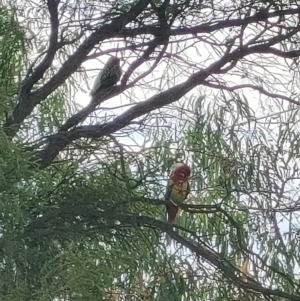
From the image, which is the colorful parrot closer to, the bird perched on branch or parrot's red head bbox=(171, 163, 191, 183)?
parrot's red head bbox=(171, 163, 191, 183)

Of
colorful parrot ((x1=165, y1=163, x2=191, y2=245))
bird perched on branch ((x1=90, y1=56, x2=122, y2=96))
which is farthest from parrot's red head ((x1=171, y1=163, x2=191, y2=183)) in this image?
bird perched on branch ((x1=90, y1=56, x2=122, y2=96))

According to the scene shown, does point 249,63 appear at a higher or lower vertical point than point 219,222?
higher

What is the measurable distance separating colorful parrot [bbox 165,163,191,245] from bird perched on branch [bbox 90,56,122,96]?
16cm

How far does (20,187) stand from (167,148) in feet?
1.00

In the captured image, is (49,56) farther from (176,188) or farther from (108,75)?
(176,188)

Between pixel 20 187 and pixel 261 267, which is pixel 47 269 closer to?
pixel 20 187

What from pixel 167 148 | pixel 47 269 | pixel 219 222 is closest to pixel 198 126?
pixel 167 148

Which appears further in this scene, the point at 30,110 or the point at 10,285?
the point at 30,110

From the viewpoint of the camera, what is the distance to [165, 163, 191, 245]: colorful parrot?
3.37ft

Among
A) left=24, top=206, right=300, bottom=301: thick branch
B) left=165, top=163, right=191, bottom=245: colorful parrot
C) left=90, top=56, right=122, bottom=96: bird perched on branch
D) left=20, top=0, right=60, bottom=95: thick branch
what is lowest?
left=24, top=206, right=300, bottom=301: thick branch

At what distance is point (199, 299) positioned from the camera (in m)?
1.07

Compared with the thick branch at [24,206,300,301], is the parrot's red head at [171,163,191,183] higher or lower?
higher

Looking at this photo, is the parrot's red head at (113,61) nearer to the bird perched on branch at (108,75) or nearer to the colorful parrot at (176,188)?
the bird perched on branch at (108,75)

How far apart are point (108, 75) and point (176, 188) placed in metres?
0.20
